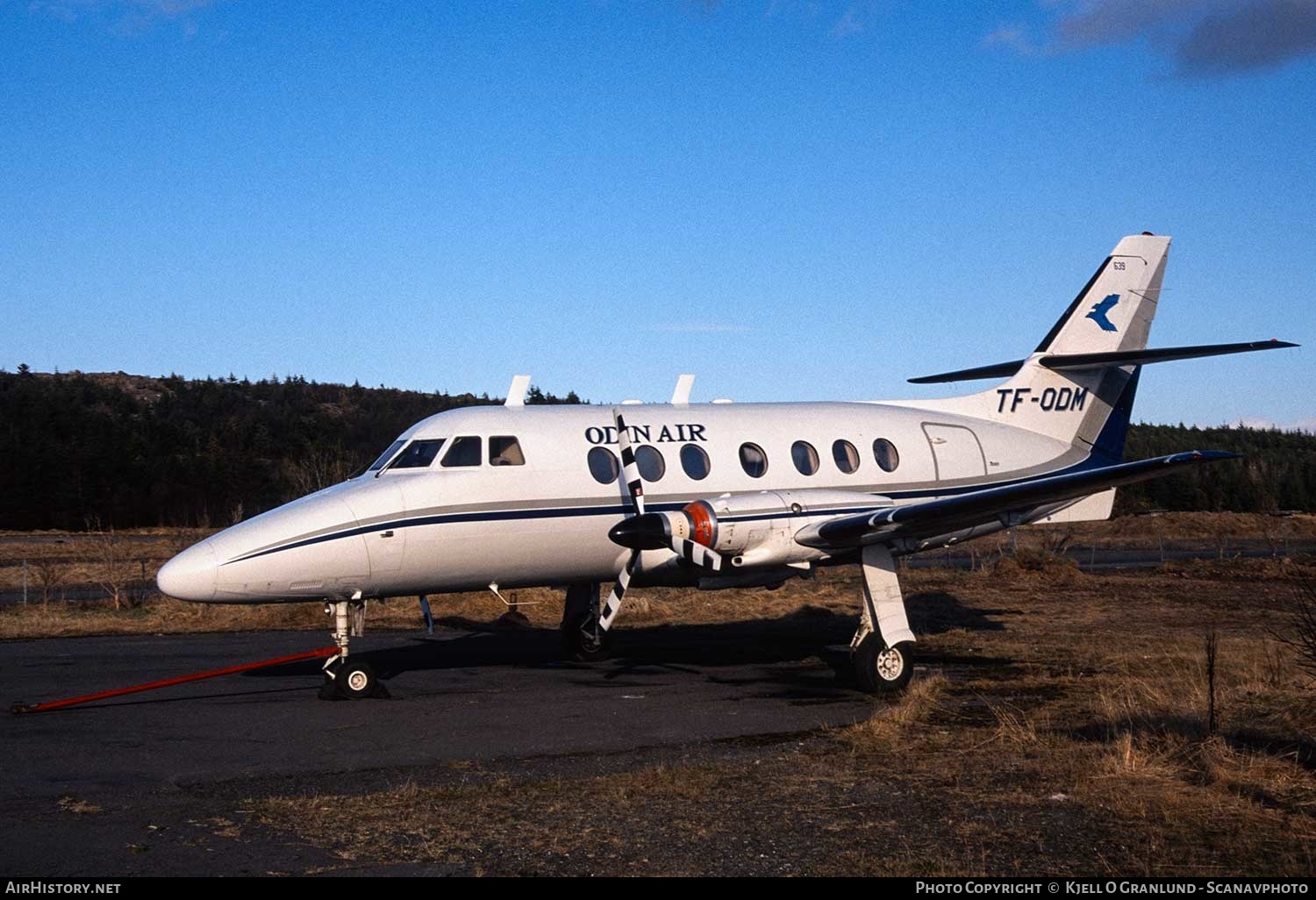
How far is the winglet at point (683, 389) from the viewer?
16797 millimetres

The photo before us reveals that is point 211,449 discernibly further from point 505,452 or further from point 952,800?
point 952,800

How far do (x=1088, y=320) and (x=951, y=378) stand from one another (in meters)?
2.22

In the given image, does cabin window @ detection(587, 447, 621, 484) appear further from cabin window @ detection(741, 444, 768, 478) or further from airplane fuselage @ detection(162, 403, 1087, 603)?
cabin window @ detection(741, 444, 768, 478)

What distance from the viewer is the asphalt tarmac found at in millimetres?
7742

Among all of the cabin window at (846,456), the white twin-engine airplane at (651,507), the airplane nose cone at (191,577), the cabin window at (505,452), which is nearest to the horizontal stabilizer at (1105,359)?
the white twin-engine airplane at (651,507)

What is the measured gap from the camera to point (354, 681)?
13633 mm

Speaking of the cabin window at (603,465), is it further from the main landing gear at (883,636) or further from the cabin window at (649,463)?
the main landing gear at (883,636)

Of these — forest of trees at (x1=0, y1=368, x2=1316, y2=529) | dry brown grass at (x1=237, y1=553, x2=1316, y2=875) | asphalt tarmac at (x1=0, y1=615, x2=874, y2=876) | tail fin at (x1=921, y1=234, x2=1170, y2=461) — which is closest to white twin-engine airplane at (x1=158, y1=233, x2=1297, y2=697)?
tail fin at (x1=921, y1=234, x2=1170, y2=461)

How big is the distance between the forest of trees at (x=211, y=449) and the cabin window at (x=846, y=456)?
22.2 meters

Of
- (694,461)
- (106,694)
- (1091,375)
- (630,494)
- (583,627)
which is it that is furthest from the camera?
(1091,375)

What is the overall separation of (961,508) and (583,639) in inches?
230

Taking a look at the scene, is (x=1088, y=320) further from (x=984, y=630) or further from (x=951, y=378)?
(x=984, y=630)

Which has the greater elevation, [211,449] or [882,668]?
[211,449]

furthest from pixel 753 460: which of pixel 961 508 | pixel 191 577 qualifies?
pixel 191 577
